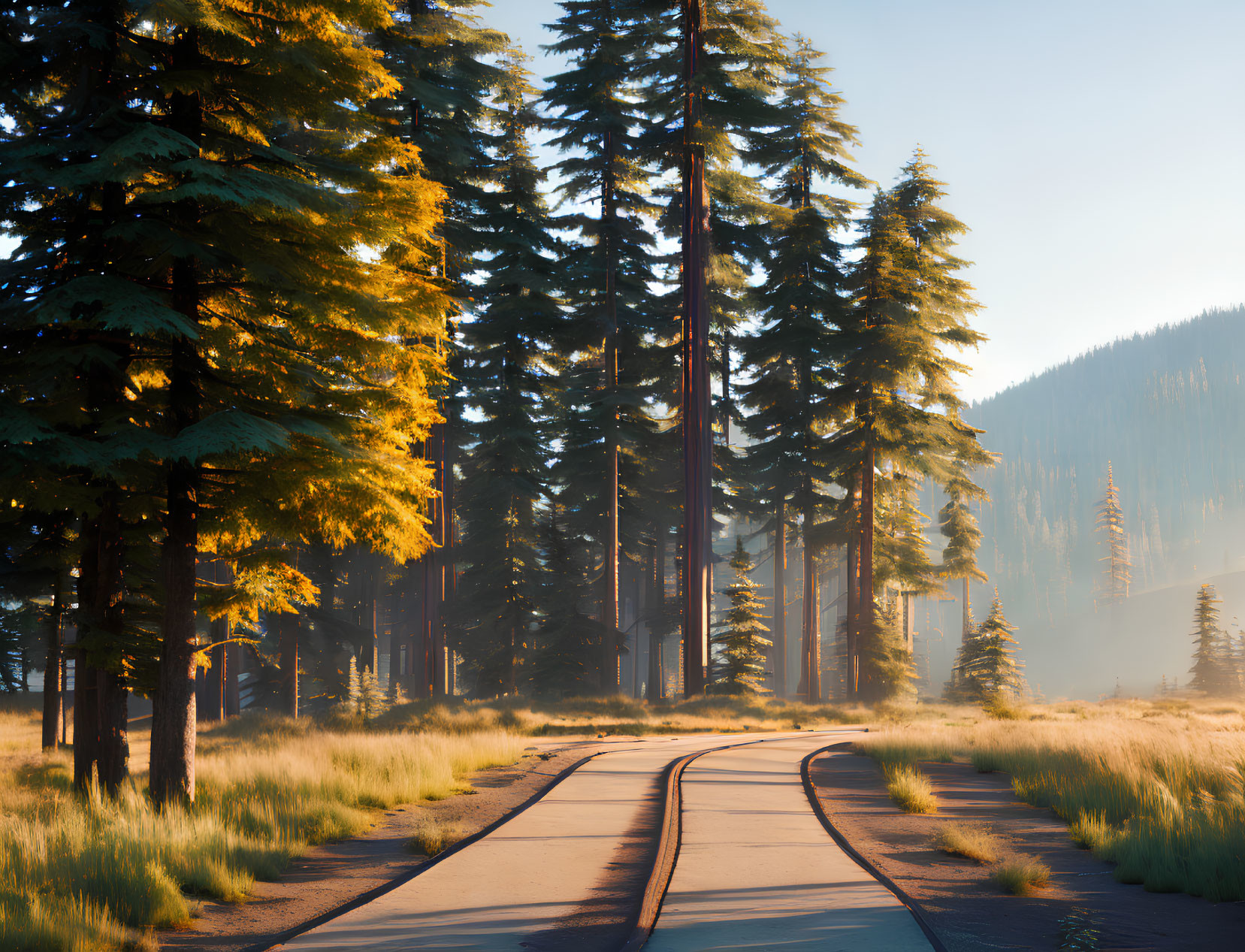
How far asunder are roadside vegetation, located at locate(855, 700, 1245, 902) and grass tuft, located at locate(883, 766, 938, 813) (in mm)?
1394

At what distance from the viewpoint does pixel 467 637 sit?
41438 mm

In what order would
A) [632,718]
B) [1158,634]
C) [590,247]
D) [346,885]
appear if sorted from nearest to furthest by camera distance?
[346,885] → [632,718] → [590,247] → [1158,634]

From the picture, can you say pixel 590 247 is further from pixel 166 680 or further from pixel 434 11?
pixel 166 680

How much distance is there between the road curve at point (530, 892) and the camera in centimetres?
557

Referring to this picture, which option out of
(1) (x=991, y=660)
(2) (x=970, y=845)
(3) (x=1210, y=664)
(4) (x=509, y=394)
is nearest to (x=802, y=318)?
(4) (x=509, y=394)

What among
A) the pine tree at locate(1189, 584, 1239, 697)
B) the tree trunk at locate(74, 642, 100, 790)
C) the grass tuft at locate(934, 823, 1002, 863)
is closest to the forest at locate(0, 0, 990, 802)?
the tree trunk at locate(74, 642, 100, 790)

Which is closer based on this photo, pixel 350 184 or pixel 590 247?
pixel 350 184

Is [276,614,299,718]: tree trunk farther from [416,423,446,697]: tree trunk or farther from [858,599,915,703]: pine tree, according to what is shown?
[858,599,915,703]: pine tree

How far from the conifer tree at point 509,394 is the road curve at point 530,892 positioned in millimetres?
23258

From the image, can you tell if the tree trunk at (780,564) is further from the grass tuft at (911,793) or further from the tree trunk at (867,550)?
the grass tuft at (911,793)

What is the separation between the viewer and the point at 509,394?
33.6 m

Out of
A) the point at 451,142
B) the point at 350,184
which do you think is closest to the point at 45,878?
the point at 350,184

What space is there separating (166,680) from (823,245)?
3122cm

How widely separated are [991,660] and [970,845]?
35.8m
